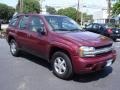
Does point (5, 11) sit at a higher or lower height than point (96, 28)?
higher

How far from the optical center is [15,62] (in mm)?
8820

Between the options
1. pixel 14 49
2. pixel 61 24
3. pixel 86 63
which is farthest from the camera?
pixel 14 49

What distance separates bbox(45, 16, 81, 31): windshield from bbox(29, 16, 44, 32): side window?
0.26 m

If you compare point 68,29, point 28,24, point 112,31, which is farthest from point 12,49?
point 112,31

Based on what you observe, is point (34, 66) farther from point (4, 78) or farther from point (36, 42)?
point (4, 78)

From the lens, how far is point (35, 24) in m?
8.05

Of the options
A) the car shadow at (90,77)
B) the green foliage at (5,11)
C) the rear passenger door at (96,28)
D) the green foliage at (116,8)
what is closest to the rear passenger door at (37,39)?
the car shadow at (90,77)

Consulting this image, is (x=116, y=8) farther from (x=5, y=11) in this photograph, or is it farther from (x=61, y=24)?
(x=5, y=11)

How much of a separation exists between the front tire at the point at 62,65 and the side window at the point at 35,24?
1134 millimetres

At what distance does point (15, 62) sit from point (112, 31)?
11.7 m

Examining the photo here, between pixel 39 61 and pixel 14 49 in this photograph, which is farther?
pixel 14 49

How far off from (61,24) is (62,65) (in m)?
1.51

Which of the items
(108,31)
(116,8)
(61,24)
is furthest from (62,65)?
(116,8)

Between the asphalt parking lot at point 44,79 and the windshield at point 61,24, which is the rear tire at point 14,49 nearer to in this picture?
the asphalt parking lot at point 44,79
